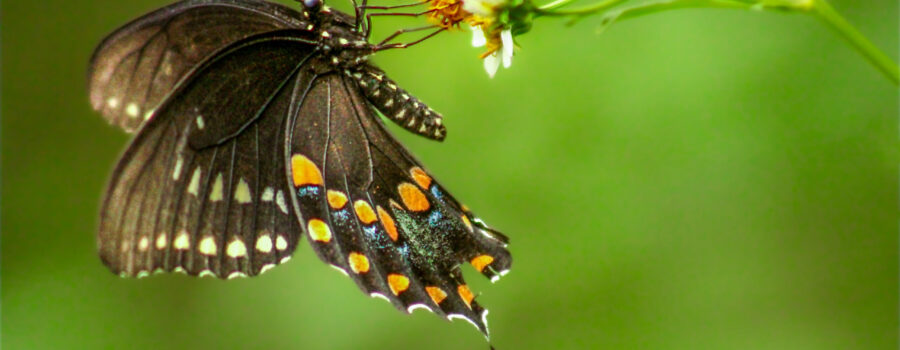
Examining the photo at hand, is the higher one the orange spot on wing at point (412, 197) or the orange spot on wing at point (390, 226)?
the orange spot on wing at point (412, 197)

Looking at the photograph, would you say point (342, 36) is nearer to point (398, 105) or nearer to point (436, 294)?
point (398, 105)

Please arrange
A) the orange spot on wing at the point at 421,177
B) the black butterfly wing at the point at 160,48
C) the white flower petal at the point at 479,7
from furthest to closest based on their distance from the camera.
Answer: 1. the orange spot on wing at the point at 421,177
2. the black butterfly wing at the point at 160,48
3. the white flower petal at the point at 479,7

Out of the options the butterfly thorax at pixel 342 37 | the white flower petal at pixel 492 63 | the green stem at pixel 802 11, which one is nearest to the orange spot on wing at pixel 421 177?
the butterfly thorax at pixel 342 37

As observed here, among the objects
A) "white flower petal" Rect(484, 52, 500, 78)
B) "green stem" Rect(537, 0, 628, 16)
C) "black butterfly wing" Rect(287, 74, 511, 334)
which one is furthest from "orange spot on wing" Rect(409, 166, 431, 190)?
"green stem" Rect(537, 0, 628, 16)

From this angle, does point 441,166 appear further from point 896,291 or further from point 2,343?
point 2,343

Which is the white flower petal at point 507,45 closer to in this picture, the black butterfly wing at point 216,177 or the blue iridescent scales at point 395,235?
the blue iridescent scales at point 395,235

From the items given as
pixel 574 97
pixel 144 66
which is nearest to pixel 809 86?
pixel 574 97
